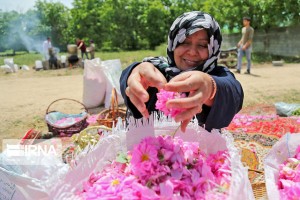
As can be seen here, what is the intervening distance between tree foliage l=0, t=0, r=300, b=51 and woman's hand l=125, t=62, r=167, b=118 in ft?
50.0

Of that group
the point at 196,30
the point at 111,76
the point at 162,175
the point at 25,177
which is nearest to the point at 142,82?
Answer: the point at 162,175

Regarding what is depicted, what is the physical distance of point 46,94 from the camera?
340 inches

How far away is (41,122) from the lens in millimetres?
5930

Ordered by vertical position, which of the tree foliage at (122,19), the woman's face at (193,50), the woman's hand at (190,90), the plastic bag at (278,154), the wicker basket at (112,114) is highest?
the tree foliage at (122,19)

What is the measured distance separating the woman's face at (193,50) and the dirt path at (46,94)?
13.9ft

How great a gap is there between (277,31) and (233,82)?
16486 millimetres

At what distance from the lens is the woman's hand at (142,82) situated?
111 cm

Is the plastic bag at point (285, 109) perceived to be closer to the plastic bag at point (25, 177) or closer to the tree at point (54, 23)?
the plastic bag at point (25, 177)

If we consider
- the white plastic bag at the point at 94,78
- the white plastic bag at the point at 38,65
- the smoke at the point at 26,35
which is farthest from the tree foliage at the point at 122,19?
the white plastic bag at the point at 94,78

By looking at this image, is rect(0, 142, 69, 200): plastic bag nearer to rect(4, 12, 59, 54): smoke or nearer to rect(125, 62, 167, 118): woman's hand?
rect(125, 62, 167, 118): woman's hand

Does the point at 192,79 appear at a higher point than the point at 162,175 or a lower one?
higher

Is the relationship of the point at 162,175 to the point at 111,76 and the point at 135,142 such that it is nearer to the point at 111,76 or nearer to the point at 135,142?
the point at 135,142

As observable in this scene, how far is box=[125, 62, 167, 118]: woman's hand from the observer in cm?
111

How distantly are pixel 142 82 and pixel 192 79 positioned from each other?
0.30 metres
